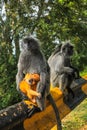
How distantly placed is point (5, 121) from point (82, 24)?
40.6 feet

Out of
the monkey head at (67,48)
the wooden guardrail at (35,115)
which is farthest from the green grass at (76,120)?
the monkey head at (67,48)

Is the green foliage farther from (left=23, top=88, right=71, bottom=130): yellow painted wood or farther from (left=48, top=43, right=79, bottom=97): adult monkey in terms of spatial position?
(left=23, top=88, right=71, bottom=130): yellow painted wood

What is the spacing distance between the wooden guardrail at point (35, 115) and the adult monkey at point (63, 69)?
18 cm

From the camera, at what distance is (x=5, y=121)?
3510mm

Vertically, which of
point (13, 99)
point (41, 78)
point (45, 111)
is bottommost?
point (13, 99)

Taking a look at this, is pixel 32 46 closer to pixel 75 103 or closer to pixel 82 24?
pixel 75 103

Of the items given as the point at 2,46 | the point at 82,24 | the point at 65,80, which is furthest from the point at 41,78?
the point at 82,24

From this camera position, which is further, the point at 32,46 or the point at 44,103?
the point at 32,46

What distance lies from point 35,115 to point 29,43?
48.3 inches

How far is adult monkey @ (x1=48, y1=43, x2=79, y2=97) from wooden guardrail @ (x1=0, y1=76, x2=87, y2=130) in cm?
18

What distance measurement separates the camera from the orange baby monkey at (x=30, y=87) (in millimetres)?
A: 4660

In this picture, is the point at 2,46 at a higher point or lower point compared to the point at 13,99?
higher

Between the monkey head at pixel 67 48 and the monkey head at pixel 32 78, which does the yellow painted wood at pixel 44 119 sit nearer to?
the monkey head at pixel 32 78

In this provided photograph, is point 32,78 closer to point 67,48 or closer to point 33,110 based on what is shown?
point 33,110
